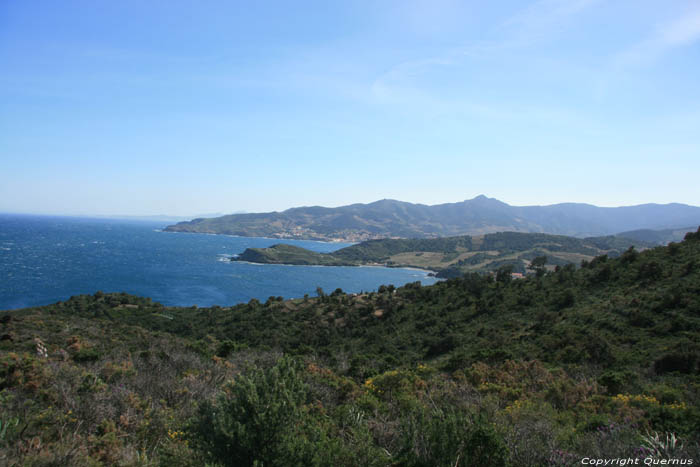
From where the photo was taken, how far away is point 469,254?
165125 mm

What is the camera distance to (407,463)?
5.72 m

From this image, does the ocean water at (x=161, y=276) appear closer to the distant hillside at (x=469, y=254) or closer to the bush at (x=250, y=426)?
the distant hillside at (x=469, y=254)

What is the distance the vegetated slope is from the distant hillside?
10716cm

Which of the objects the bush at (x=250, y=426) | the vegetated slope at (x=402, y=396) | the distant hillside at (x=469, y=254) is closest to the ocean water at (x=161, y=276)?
the distant hillside at (x=469, y=254)

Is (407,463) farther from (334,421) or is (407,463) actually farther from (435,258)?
(435,258)

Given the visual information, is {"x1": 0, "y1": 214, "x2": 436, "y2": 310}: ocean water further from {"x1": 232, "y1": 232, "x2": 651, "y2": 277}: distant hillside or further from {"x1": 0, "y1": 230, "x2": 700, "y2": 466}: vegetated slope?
{"x1": 0, "y1": 230, "x2": 700, "y2": 466}: vegetated slope

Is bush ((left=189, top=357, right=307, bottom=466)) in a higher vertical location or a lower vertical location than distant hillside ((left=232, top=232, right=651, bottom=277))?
higher

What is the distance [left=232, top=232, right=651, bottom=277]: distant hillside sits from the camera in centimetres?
13662

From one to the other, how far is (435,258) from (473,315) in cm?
13715

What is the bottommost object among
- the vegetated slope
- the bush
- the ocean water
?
the ocean water

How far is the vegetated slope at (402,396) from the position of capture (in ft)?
18.9

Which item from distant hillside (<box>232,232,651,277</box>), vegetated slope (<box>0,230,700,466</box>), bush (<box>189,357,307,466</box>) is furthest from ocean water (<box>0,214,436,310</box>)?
bush (<box>189,357,307,466</box>)

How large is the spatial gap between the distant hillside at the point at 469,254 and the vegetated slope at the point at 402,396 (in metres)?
Result: 107

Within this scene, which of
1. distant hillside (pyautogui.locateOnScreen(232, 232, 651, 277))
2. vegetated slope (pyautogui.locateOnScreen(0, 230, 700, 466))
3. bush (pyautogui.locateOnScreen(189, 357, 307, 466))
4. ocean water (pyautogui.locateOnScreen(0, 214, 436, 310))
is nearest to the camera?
bush (pyautogui.locateOnScreen(189, 357, 307, 466))
